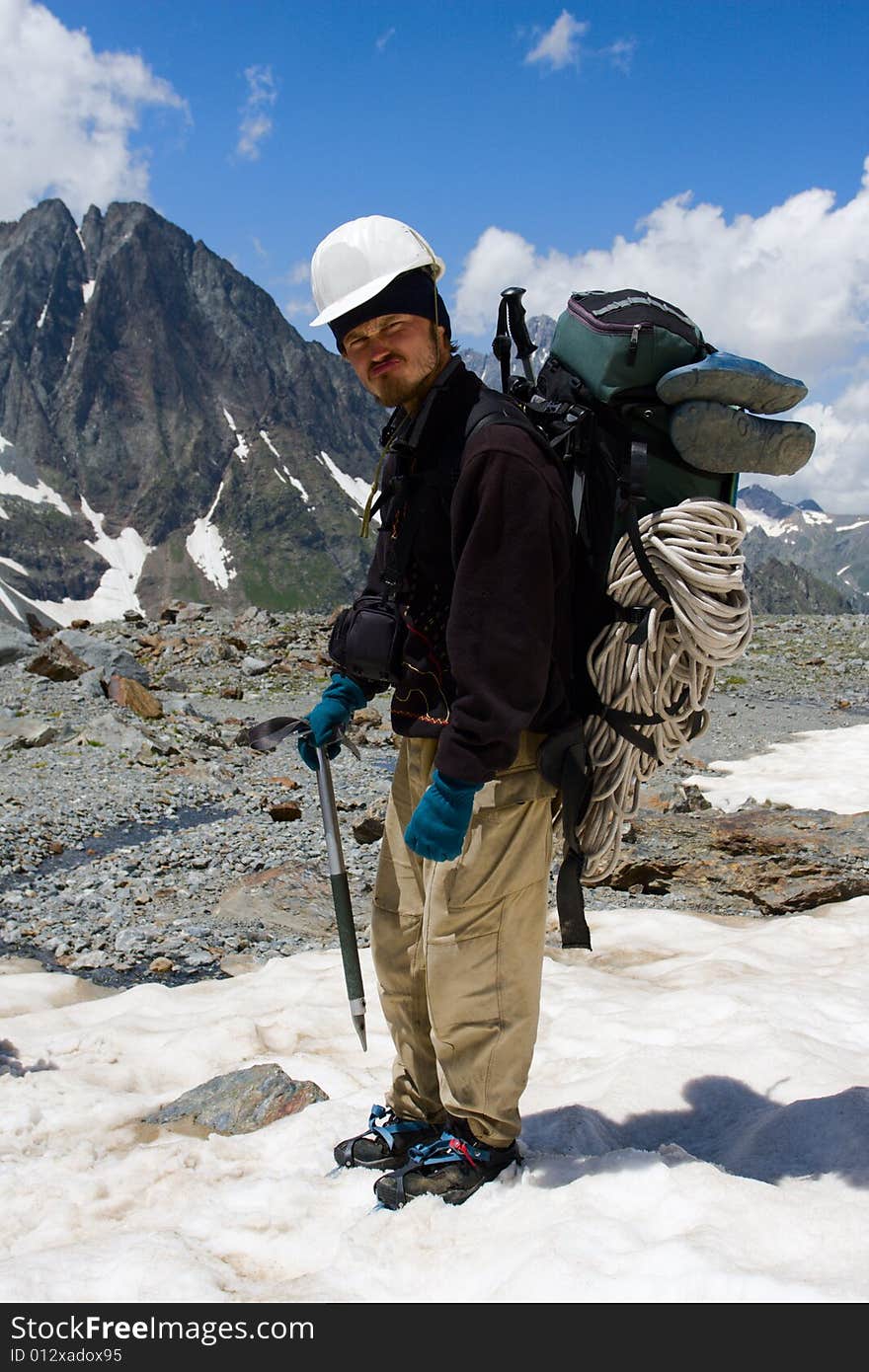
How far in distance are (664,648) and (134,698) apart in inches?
605

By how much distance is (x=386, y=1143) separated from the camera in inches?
155

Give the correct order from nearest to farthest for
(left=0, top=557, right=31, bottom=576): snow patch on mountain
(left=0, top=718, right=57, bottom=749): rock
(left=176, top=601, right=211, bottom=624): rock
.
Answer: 1. (left=0, top=718, right=57, bottom=749): rock
2. (left=176, top=601, right=211, bottom=624): rock
3. (left=0, top=557, right=31, bottom=576): snow patch on mountain

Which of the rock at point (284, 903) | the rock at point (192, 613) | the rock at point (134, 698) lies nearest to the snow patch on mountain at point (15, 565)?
the rock at point (192, 613)

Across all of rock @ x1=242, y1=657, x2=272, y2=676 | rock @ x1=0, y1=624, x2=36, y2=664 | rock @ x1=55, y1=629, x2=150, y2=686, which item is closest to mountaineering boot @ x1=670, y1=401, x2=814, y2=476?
rock @ x1=55, y1=629, x2=150, y2=686

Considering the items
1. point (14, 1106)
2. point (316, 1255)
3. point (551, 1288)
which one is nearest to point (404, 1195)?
point (316, 1255)

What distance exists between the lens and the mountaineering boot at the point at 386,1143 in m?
3.93

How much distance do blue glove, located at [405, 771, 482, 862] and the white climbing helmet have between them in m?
1.72

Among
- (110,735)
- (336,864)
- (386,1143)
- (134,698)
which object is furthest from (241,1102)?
(134,698)

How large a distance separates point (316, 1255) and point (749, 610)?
9.14ft

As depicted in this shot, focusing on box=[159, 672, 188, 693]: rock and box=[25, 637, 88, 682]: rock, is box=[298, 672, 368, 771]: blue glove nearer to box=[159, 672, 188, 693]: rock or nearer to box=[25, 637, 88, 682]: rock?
box=[25, 637, 88, 682]: rock

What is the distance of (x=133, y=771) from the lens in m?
13.7

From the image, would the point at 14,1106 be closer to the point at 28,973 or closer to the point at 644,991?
the point at 28,973

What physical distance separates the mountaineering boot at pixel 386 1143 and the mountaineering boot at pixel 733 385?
301 centimetres

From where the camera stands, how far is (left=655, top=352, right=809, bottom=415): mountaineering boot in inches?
129
